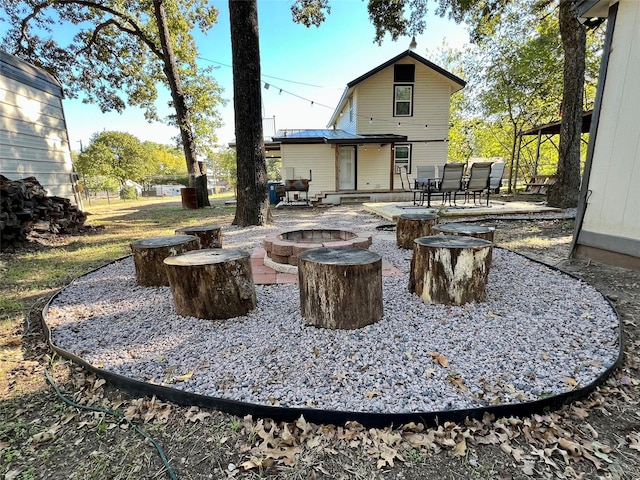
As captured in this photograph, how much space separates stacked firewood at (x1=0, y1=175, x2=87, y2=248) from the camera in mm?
5309

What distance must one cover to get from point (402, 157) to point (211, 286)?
13.6 metres

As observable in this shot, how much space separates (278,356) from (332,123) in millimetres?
20885

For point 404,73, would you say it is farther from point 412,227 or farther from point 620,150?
point 620,150

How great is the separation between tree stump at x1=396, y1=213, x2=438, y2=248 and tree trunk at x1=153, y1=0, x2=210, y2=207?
916 cm

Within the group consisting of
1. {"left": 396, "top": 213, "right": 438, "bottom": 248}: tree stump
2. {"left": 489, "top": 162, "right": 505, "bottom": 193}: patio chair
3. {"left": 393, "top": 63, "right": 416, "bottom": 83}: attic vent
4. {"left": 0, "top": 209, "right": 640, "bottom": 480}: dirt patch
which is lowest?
{"left": 0, "top": 209, "right": 640, "bottom": 480}: dirt patch

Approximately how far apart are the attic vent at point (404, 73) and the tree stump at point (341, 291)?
549 inches

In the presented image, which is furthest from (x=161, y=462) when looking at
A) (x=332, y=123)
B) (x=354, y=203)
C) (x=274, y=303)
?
(x=332, y=123)

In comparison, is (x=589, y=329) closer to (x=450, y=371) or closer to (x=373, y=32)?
(x=450, y=371)

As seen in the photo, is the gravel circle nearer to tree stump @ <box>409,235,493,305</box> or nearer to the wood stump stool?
tree stump @ <box>409,235,493,305</box>

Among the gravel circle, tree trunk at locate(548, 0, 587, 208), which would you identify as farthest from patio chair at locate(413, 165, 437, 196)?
the gravel circle

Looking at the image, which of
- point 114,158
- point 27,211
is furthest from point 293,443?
point 114,158

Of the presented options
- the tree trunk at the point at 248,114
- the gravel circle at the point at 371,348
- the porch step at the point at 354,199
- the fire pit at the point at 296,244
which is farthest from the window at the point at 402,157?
the gravel circle at the point at 371,348

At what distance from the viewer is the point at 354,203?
12734 millimetres

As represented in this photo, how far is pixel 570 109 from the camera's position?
7.80m
